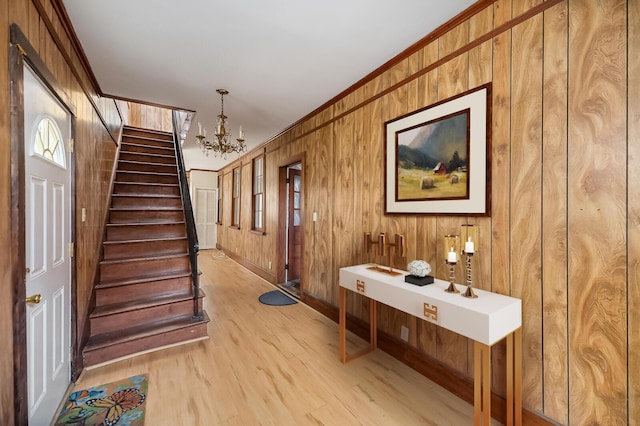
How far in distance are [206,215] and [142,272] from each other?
582 cm

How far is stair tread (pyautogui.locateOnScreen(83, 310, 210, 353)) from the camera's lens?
2.41 meters

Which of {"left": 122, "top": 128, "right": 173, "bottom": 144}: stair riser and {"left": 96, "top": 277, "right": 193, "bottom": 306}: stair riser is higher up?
{"left": 122, "top": 128, "right": 173, "bottom": 144}: stair riser

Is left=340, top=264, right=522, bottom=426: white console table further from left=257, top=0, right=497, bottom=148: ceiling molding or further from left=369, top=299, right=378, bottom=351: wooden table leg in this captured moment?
left=257, top=0, right=497, bottom=148: ceiling molding

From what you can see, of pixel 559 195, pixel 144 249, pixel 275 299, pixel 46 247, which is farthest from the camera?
pixel 275 299

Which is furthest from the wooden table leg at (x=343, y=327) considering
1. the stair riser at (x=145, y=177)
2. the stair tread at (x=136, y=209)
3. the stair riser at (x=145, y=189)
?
the stair riser at (x=145, y=177)

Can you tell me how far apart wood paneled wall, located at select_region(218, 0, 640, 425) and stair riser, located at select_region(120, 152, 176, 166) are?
167 inches

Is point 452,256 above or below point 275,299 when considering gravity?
above

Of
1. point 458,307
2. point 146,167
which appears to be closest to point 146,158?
point 146,167

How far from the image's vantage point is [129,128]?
4898 millimetres

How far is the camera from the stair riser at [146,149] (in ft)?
15.0

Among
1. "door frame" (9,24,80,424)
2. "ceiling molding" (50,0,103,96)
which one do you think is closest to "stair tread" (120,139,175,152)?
"ceiling molding" (50,0,103,96)

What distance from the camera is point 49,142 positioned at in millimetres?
1659

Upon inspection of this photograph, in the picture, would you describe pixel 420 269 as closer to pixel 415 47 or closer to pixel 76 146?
pixel 415 47

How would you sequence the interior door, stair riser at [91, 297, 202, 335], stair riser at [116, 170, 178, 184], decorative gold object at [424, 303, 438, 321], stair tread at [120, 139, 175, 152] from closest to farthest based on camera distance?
decorative gold object at [424, 303, 438, 321]
stair riser at [91, 297, 202, 335]
stair riser at [116, 170, 178, 184]
stair tread at [120, 139, 175, 152]
the interior door
